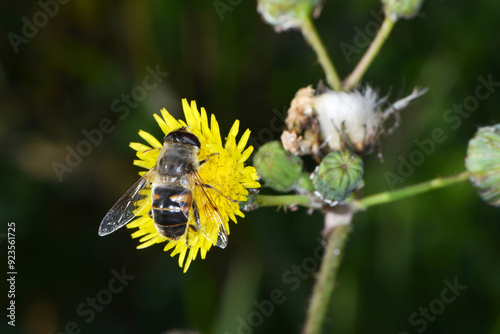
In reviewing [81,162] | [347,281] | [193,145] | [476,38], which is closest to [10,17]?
[81,162]

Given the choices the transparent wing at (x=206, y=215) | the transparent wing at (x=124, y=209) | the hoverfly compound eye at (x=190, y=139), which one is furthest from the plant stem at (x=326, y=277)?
A: the transparent wing at (x=124, y=209)

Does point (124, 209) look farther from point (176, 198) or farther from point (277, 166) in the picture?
point (277, 166)

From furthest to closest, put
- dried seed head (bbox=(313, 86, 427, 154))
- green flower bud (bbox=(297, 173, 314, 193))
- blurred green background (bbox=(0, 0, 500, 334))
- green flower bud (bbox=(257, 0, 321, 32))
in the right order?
blurred green background (bbox=(0, 0, 500, 334)) → green flower bud (bbox=(257, 0, 321, 32)) → dried seed head (bbox=(313, 86, 427, 154)) → green flower bud (bbox=(297, 173, 314, 193))

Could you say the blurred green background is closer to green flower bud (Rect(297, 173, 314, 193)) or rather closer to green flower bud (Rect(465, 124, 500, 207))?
green flower bud (Rect(465, 124, 500, 207))

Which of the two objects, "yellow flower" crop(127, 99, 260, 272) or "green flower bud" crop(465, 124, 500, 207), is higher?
"green flower bud" crop(465, 124, 500, 207)

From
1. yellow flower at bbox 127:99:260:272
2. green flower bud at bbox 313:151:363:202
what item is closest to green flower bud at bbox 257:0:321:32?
yellow flower at bbox 127:99:260:272

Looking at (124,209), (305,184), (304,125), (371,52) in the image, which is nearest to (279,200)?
(305,184)

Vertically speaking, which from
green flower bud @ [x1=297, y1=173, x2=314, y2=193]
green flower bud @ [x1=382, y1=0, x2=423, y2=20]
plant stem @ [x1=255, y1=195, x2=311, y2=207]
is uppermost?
green flower bud @ [x1=382, y1=0, x2=423, y2=20]
